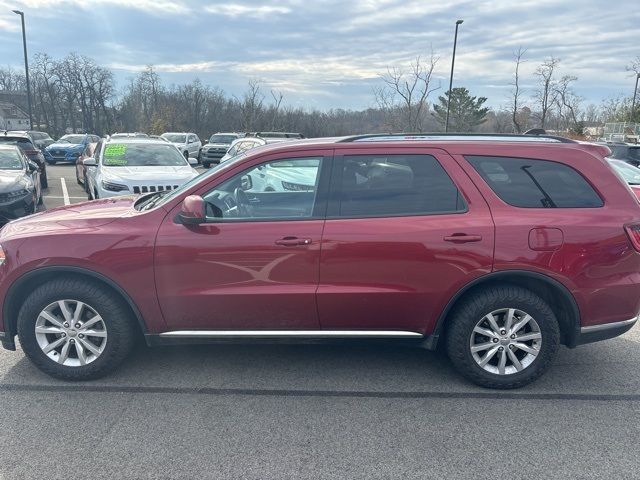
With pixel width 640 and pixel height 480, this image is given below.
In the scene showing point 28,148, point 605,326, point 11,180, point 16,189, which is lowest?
point 605,326

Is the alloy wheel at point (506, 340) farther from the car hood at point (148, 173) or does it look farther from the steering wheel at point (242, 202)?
the car hood at point (148, 173)

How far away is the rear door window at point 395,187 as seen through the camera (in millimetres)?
3479

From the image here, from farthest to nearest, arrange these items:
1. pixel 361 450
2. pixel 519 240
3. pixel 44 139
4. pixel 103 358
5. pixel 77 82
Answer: pixel 77 82 → pixel 44 139 → pixel 103 358 → pixel 519 240 → pixel 361 450

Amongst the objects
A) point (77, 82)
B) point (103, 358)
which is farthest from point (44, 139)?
point (103, 358)

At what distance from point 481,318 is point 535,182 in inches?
41.6

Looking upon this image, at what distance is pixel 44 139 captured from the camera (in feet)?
105

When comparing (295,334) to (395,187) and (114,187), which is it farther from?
(114,187)

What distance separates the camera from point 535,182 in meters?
Result: 3.54

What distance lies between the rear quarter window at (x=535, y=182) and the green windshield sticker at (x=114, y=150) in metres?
7.97

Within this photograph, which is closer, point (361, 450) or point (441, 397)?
point (361, 450)

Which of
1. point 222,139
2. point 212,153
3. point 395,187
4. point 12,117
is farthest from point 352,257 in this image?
point 12,117

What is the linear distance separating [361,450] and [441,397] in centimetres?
88

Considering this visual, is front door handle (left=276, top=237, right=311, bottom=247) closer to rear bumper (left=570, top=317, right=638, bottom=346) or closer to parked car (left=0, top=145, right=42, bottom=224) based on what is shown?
rear bumper (left=570, top=317, right=638, bottom=346)

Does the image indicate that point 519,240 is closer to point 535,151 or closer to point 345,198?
point 535,151
